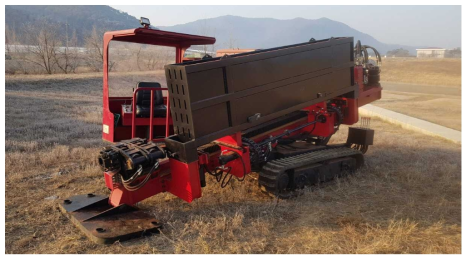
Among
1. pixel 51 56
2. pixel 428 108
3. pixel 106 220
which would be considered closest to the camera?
pixel 106 220

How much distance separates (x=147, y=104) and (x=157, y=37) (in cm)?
109

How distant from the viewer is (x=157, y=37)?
19.3ft

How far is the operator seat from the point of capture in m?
5.85

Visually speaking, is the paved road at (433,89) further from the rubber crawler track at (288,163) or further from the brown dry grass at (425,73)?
the rubber crawler track at (288,163)

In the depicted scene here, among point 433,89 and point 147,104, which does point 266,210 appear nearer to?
point 147,104

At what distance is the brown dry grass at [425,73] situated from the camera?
31484 mm

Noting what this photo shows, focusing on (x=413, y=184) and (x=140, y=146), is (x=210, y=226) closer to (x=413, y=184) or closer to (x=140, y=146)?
(x=140, y=146)

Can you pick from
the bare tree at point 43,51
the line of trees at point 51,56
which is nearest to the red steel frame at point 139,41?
the line of trees at point 51,56

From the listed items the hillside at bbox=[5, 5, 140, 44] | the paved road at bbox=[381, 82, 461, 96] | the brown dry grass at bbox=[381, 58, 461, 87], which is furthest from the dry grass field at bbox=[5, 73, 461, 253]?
the hillside at bbox=[5, 5, 140, 44]

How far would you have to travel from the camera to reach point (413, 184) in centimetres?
624

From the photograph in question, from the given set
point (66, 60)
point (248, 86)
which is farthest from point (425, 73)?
point (248, 86)

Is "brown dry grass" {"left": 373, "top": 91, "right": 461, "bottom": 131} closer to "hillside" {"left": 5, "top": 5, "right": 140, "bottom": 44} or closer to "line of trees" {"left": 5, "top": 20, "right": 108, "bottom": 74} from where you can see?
"line of trees" {"left": 5, "top": 20, "right": 108, "bottom": 74}

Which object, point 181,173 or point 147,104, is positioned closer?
point 181,173

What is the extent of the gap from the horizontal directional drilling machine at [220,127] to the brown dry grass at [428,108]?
7793 mm
